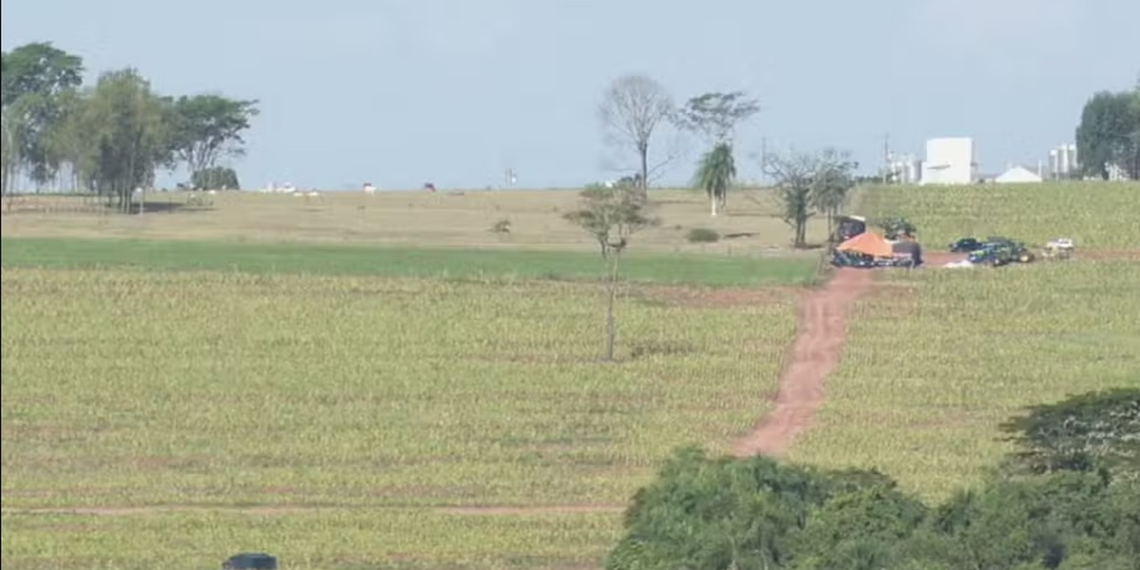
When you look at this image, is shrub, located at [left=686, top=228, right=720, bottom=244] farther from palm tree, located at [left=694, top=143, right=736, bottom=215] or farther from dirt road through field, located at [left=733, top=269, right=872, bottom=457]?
dirt road through field, located at [left=733, top=269, right=872, bottom=457]

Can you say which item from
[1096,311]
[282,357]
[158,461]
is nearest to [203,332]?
[282,357]

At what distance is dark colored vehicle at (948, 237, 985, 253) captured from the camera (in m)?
28.4

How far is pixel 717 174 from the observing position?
38281 millimetres

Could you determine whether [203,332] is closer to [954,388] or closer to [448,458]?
[448,458]

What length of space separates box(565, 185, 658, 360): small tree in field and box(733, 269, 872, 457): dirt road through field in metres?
3.16

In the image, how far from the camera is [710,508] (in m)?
18.2

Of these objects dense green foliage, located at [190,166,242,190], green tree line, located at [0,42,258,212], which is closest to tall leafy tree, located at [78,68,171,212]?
green tree line, located at [0,42,258,212]

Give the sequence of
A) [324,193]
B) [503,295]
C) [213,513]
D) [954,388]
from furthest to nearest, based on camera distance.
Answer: [324,193], [503,295], [954,388], [213,513]

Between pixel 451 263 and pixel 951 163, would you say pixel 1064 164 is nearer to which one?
pixel 951 163

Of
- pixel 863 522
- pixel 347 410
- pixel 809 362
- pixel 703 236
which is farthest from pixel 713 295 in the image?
pixel 863 522

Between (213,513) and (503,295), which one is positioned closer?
(213,513)

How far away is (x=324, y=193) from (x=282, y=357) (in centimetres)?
1728

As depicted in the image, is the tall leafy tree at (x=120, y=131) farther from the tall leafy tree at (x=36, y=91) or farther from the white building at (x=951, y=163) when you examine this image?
the white building at (x=951, y=163)

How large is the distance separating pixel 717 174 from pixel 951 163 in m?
10.6
